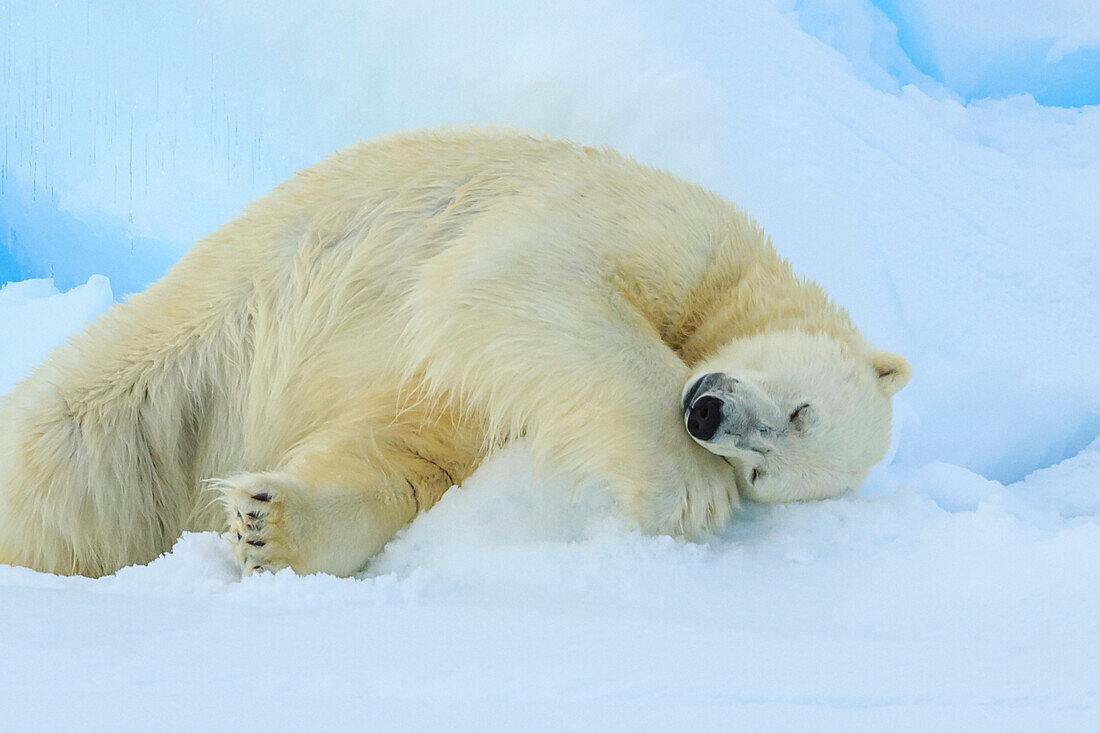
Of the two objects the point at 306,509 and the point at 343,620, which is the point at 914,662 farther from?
the point at 306,509

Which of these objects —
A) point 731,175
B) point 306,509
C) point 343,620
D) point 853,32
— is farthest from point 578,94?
point 343,620

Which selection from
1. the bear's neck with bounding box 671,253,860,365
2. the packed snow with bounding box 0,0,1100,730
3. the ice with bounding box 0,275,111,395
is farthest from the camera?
the ice with bounding box 0,275,111,395

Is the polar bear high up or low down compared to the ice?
up

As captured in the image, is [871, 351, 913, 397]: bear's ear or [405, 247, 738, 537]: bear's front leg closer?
[405, 247, 738, 537]: bear's front leg

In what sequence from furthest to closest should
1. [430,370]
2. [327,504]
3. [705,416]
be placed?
[430,370]
[327,504]
[705,416]

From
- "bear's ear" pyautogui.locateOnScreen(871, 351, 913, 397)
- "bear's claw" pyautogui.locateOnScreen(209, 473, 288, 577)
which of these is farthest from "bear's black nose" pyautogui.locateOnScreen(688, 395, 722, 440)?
"bear's claw" pyautogui.locateOnScreen(209, 473, 288, 577)

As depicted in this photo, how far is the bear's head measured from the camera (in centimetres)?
172

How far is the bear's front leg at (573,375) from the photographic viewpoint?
5.79 ft

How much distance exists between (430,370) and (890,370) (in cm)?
98

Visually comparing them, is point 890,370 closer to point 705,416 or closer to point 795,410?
point 795,410

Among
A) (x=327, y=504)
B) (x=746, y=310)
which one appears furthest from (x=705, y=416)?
(x=327, y=504)

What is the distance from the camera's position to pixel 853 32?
4.58 meters

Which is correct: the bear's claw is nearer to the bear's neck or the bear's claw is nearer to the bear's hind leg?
the bear's hind leg

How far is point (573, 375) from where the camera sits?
5.97ft
